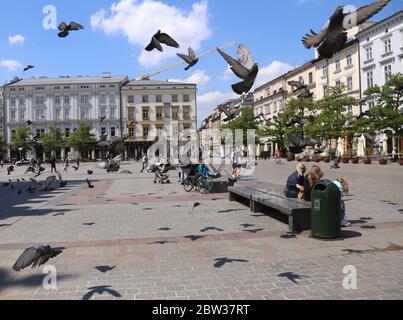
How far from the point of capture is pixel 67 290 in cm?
489

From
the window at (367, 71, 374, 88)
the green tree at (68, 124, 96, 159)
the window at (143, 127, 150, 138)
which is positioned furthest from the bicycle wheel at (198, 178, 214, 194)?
the window at (143, 127, 150, 138)

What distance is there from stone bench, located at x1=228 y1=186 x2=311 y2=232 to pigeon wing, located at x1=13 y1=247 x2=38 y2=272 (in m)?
4.55

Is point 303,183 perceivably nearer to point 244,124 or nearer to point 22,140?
point 244,124

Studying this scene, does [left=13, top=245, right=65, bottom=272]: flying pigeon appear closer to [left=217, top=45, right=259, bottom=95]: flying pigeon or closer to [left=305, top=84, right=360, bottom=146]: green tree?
[left=217, top=45, right=259, bottom=95]: flying pigeon

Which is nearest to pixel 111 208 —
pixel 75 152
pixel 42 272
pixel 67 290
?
pixel 42 272

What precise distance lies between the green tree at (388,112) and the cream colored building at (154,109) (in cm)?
Answer: 5071

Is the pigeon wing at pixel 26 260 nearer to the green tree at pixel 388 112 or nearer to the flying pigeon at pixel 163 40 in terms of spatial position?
the flying pigeon at pixel 163 40

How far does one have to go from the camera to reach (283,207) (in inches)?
322

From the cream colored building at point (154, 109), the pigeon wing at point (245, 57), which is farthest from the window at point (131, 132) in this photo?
the pigeon wing at point (245, 57)

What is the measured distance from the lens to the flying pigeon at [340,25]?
4855mm

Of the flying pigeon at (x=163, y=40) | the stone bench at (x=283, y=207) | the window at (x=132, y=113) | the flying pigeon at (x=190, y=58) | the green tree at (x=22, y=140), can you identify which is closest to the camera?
the flying pigeon at (x=163, y=40)

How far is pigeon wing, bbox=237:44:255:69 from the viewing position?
582 cm

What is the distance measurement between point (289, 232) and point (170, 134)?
78.8 m

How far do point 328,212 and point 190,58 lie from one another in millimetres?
3623
